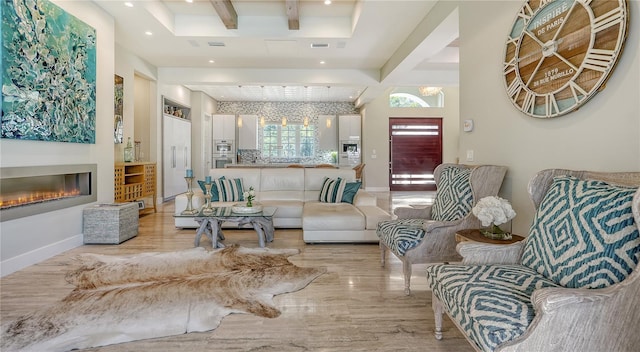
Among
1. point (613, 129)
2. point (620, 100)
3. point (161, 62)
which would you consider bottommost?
point (613, 129)

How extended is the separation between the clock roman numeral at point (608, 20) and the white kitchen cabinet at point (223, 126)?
927 cm

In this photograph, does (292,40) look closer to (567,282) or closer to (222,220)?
(222,220)

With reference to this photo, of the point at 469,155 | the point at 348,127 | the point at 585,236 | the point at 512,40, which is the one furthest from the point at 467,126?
the point at 348,127

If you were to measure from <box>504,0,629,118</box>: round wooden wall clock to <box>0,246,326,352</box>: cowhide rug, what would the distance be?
222cm

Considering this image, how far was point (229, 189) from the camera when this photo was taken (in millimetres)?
4891

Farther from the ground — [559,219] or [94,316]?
[559,219]

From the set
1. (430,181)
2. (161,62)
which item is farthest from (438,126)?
(161,62)

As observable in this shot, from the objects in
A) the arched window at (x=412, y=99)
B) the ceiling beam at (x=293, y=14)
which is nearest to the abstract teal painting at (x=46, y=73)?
the ceiling beam at (x=293, y=14)

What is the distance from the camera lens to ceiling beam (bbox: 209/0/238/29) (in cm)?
409

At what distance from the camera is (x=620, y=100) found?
5.43ft

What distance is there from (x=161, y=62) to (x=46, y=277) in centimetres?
486

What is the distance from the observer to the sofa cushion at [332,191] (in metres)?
4.84

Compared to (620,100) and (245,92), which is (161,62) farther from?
(620,100)

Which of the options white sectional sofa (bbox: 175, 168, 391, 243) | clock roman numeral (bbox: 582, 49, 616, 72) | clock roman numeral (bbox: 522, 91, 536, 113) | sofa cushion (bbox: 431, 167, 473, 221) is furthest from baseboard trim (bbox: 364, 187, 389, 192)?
clock roman numeral (bbox: 582, 49, 616, 72)
